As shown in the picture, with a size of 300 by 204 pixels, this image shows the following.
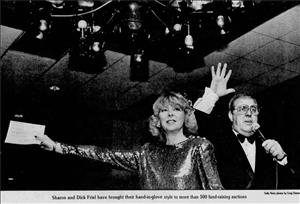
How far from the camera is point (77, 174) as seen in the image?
4707mm

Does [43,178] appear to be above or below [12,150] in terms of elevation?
below

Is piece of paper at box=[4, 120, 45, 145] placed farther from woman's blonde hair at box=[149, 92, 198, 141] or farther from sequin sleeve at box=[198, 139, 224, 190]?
sequin sleeve at box=[198, 139, 224, 190]

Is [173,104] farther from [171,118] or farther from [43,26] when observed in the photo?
[43,26]

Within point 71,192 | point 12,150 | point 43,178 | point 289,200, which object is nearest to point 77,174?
point 43,178

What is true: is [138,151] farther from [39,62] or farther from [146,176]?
[39,62]

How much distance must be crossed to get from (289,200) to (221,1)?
3.14ft

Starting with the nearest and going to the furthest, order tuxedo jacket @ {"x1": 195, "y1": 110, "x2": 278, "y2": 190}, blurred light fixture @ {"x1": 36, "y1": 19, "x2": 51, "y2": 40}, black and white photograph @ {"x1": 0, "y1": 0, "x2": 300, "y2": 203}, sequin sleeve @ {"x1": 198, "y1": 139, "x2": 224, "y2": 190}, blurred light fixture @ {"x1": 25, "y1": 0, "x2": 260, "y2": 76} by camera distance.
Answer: sequin sleeve @ {"x1": 198, "y1": 139, "x2": 224, "y2": 190} < black and white photograph @ {"x1": 0, "y1": 0, "x2": 300, "y2": 203} < tuxedo jacket @ {"x1": 195, "y1": 110, "x2": 278, "y2": 190} < blurred light fixture @ {"x1": 25, "y1": 0, "x2": 260, "y2": 76} < blurred light fixture @ {"x1": 36, "y1": 19, "x2": 51, "y2": 40}

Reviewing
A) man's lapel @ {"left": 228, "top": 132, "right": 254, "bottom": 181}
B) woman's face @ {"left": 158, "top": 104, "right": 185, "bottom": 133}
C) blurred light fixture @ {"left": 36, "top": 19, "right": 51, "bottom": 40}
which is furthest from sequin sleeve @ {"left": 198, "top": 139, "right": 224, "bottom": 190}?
blurred light fixture @ {"left": 36, "top": 19, "right": 51, "bottom": 40}

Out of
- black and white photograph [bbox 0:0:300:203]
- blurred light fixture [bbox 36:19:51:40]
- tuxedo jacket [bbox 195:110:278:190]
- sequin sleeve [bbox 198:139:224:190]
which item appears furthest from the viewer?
blurred light fixture [bbox 36:19:51:40]

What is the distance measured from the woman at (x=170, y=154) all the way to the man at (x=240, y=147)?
0.48 ft

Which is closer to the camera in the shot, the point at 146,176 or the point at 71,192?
the point at 146,176

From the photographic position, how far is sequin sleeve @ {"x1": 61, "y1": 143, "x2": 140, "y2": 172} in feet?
4.84

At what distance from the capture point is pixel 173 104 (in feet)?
5.27

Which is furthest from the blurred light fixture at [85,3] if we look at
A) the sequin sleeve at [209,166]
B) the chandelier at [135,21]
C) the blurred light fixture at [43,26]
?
the sequin sleeve at [209,166]
